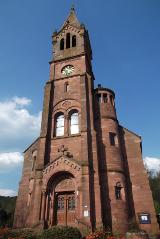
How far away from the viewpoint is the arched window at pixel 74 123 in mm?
26500

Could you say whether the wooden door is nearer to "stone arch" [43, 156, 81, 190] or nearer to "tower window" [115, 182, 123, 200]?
"stone arch" [43, 156, 81, 190]

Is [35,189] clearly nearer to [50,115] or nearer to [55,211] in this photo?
[55,211]

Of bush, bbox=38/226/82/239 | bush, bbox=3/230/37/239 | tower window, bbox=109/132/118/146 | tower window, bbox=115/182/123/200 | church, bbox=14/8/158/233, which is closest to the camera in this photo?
bush, bbox=38/226/82/239

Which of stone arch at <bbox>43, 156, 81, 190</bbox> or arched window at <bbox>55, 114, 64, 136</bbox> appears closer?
stone arch at <bbox>43, 156, 81, 190</bbox>

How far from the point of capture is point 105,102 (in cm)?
2962

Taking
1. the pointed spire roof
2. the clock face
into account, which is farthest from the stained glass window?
the pointed spire roof

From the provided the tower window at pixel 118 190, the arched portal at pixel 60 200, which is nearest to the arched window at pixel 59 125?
the arched portal at pixel 60 200

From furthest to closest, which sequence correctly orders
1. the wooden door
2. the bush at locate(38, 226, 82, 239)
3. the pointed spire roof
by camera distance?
1. the pointed spire roof
2. the wooden door
3. the bush at locate(38, 226, 82, 239)

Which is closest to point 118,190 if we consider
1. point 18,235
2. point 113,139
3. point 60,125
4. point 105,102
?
point 113,139

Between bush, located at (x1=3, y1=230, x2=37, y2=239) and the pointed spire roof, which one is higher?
the pointed spire roof

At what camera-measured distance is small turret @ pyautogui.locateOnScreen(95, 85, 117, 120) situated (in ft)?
92.5

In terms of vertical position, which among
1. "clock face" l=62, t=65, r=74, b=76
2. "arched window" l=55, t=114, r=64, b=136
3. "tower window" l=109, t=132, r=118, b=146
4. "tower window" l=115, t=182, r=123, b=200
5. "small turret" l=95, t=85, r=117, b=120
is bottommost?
"tower window" l=115, t=182, r=123, b=200

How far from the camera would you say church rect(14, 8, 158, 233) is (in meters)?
21.2

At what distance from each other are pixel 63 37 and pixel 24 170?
71.4ft
